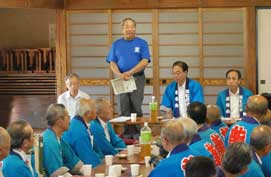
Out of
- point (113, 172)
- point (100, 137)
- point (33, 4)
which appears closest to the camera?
point (113, 172)

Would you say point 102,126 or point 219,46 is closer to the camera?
point 102,126

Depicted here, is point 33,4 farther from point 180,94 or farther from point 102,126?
point 102,126

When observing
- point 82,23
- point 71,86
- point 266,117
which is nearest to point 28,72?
point 82,23

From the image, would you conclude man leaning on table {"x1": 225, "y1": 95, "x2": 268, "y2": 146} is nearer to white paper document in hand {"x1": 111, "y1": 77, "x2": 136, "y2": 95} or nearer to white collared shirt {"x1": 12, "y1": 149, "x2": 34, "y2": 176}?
white collared shirt {"x1": 12, "y1": 149, "x2": 34, "y2": 176}

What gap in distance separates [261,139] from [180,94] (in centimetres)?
327

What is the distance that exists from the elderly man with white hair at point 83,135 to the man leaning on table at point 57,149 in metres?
0.32

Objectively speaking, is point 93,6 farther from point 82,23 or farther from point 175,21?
point 175,21

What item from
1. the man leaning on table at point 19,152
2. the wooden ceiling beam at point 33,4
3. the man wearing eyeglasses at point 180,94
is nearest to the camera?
the man leaning on table at point 19,152

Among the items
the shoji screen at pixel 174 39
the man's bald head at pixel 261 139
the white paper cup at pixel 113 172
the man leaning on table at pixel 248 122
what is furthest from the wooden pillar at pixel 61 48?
the man's bald head at pixel 261 139

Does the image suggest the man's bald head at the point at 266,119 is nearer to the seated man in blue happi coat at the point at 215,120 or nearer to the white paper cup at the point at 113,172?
the seated man in blue happi coat at the point at 215,120

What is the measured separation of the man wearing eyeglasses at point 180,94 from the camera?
22.4ft

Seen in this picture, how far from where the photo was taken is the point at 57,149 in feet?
14.5

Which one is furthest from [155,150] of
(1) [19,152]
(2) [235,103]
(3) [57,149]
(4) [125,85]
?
(2) [235,103]

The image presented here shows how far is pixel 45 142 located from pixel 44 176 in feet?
0.96
